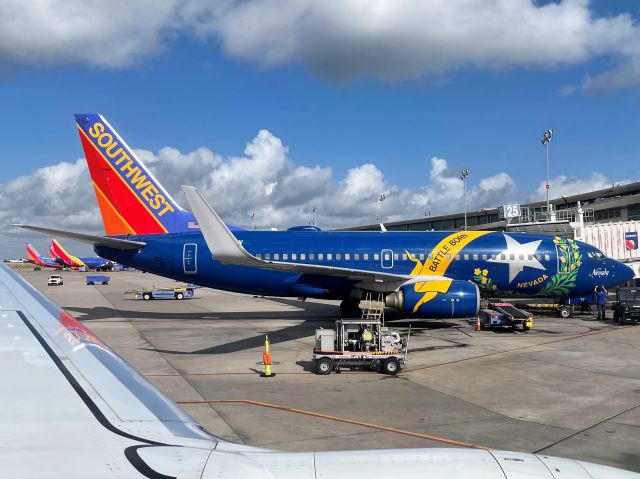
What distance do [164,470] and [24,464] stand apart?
0.69 meters

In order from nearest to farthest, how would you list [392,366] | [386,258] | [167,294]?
[392,366] → [386,258] → [167,294]

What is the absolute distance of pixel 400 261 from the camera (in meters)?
24.1

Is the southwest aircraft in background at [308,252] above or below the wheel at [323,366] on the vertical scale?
above

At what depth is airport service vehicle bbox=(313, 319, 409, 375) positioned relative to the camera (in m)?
14.6

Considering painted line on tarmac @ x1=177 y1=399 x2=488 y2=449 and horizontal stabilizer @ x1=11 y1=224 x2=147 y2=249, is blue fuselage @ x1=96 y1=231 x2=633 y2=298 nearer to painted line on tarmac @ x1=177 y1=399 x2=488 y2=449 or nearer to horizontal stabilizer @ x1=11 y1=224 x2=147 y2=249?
horizontal stabilizer @ x1=11 y1=224 x2=147 y2=249

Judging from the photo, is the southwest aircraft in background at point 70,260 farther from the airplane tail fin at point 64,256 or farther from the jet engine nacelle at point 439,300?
the jet engine nacelle at point 439,300

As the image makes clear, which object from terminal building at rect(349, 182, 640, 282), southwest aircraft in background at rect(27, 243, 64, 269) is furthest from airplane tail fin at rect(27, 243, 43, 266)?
terminal building at rect(349, 182, 640, 282)

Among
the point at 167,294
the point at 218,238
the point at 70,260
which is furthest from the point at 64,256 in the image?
the point at 218,238

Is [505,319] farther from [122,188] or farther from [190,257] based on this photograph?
[122,188]

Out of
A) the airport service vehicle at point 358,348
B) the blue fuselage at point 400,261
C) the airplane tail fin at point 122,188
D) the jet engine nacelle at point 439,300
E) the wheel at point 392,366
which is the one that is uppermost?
the airplane tail fin at point 122,188

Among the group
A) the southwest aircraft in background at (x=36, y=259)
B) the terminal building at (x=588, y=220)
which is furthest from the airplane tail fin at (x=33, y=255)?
the terminal building at (x=588, y=220)

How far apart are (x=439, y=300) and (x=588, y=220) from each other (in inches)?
1786

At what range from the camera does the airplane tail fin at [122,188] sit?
2519 centimetres

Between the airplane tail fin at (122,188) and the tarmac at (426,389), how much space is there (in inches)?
211
